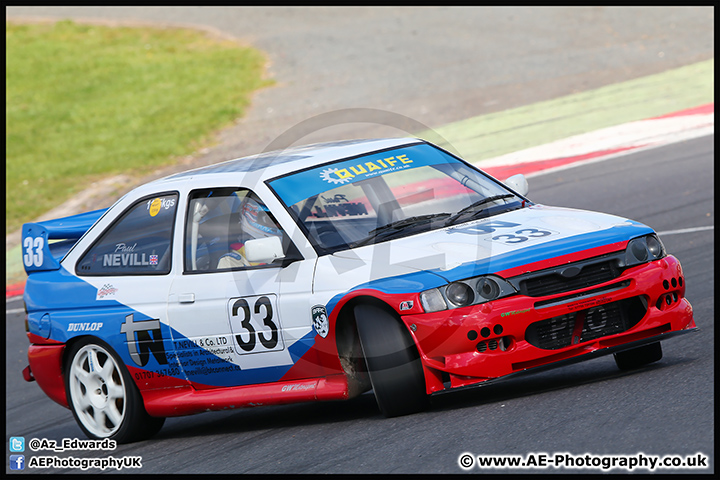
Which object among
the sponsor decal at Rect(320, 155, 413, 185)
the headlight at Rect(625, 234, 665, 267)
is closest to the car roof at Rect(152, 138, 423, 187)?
the sponsor decal at Rect(320, 155, 413, 185)

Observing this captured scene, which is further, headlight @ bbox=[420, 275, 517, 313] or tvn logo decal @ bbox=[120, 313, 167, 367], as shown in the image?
tvn logo decal @ bbox=[120, 313, 167, 367]

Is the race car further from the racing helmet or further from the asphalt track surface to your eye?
Answer: the asphalt track surface

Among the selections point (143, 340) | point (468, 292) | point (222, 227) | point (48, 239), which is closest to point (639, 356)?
point (468, 292)

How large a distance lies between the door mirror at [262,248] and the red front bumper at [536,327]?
3.13 ft

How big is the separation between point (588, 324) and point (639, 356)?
68 cm

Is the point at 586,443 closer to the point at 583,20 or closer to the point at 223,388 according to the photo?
the point at 223,388

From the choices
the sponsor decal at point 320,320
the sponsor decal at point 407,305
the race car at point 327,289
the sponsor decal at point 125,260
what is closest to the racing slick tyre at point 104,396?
the race car at point 327,289

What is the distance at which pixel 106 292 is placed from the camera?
254 inches

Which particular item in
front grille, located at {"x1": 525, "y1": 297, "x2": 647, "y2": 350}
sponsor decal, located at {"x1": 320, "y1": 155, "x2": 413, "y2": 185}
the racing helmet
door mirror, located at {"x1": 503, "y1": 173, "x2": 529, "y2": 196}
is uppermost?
sponsor decal, located at {"x1": 320, "y1": 155, "x2": 413, "y2": 185}

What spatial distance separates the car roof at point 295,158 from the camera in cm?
624

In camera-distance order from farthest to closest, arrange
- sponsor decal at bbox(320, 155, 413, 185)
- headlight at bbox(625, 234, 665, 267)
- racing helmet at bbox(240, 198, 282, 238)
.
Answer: sponsor decal at bbox(320, 155, 413, 185) < racing helmet at bbox(240, 198, 282, 238) < headlight at bbox(625, 234, 665, 267)

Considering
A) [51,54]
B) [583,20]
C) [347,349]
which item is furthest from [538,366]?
[51,54]

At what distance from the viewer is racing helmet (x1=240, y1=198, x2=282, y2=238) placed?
5941 mm

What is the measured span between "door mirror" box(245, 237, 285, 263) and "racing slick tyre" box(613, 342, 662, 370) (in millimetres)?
2178
